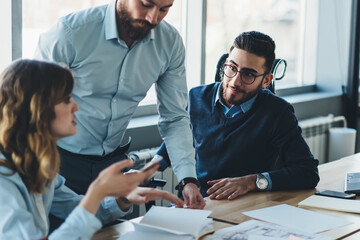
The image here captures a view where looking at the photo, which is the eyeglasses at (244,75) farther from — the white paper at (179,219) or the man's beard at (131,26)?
the white paper at (179,219)

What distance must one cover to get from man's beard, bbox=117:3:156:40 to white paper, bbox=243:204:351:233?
80 centimetres

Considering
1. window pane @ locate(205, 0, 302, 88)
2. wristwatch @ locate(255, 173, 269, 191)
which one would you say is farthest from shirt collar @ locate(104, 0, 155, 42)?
window pane @ locate(205, 0, 302, 88)

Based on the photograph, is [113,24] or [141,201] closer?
[141,201]

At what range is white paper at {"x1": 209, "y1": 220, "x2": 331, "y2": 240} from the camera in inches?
65.7

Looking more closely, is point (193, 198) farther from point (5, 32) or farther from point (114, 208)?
point (5, 32)

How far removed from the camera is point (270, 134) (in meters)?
2.38

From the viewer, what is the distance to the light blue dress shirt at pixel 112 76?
2.02m

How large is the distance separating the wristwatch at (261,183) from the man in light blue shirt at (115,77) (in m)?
0.29

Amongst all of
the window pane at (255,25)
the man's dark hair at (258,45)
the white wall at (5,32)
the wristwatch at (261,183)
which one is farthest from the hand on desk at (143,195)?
the window pane at (255,25)

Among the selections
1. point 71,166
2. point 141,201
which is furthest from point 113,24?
point 141,201

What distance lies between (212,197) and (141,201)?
1.55 feet

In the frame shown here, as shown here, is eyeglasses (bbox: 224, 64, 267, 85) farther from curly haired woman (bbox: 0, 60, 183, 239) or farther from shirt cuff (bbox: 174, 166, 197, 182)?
curly haired woman (bbox: 0, 60, 183, 239)

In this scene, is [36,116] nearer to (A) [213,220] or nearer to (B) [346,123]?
(A) [213,220]

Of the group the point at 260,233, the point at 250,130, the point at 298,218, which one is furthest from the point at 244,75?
the point at 260,233
